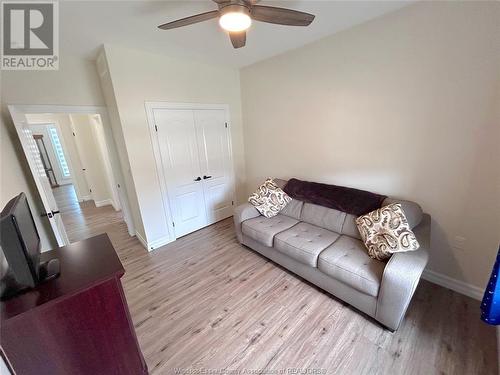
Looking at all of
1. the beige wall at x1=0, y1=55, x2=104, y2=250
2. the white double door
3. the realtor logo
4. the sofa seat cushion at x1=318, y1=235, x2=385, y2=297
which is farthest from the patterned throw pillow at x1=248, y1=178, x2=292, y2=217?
the realtor logo

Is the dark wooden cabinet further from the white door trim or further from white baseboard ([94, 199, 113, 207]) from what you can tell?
white baseboard ([94, 199, 113, 207])

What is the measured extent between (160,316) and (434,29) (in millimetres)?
3520

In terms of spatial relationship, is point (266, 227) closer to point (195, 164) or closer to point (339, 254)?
point (339, 254)

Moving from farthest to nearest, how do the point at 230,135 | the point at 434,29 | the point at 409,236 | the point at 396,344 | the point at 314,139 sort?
the point at 230,135 → the point at 314,139 → the point at 434,29 → the point at 409,236 → the point at 396,344

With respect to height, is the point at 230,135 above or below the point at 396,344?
above

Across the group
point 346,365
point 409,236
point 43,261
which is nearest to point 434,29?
point 409,236

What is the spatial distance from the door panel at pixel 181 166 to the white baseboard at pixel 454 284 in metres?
3.08

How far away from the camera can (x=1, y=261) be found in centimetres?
107

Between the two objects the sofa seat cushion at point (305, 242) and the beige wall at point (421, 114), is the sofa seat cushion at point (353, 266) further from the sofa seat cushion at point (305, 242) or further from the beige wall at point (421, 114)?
the beige wall at point (421, 114)

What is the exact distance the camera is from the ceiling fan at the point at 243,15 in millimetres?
1341

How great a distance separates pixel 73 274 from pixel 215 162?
8.55ft

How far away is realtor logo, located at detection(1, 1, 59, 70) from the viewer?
5.21 ft

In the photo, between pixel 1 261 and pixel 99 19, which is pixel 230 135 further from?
pixel 1 261

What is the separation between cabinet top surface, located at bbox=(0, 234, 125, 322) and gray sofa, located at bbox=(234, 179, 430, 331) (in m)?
1.56
